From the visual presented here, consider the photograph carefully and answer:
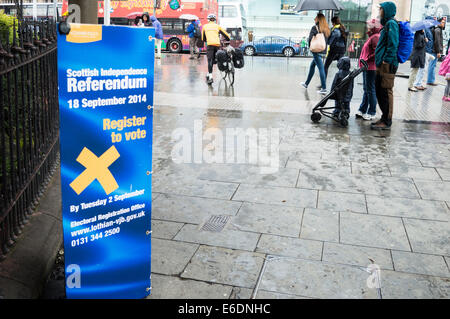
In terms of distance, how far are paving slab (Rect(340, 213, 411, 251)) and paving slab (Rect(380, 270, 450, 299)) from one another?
0.49m

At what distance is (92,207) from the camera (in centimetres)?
280

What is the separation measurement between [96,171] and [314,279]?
171 cm

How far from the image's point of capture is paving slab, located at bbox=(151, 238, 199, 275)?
360cm

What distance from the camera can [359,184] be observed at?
220 inches

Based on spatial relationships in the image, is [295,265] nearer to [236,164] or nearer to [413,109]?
[236,164]

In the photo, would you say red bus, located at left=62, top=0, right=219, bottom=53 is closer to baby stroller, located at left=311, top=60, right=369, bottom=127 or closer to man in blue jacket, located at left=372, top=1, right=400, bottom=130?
baby stroller, located at left=311, top=60, right=369, bottom=127

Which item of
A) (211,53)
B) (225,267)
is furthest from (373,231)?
(211,53)

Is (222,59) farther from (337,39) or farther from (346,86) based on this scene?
(346,86)

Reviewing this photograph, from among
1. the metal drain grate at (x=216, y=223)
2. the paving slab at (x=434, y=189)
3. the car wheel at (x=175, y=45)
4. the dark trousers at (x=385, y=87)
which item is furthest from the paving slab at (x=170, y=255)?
the car wheel at (x=175, y=45)

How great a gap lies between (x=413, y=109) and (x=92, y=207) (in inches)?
350

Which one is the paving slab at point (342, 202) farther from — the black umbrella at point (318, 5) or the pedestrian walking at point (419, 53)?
the pedestrian walking at point (419, 53)

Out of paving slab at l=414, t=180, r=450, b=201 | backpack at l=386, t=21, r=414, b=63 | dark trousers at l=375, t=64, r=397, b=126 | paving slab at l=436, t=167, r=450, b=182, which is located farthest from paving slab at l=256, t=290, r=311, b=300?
backpack at l=386, t=21, r=414, b=63

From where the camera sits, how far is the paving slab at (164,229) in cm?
419
